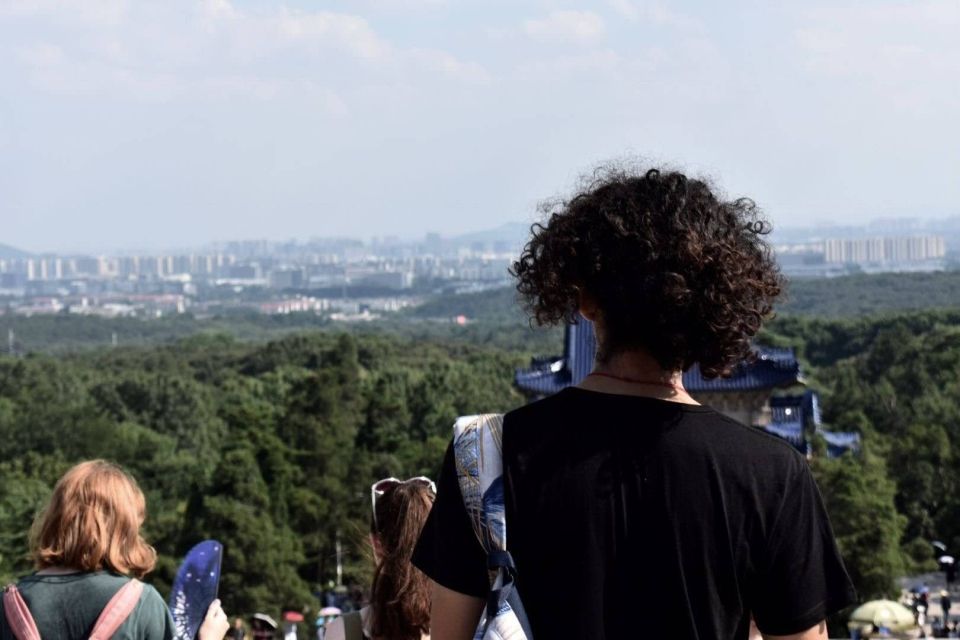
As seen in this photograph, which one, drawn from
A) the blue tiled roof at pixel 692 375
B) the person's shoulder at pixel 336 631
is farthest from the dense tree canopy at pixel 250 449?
the person's shoulder at pixel 336 631

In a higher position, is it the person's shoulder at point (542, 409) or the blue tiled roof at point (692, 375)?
the person's shoulder at point (542, 409)

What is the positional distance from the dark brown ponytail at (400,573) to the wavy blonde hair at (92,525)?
19.5 inches

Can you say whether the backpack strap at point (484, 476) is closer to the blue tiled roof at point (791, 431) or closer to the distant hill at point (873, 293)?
the blue tiled roof at point (791, 431)

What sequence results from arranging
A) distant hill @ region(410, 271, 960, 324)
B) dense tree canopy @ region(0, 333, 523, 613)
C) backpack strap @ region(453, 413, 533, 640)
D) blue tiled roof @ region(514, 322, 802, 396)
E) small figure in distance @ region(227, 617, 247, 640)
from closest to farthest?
backpack strap @ region(453, 413, 533, 640) → small figure in distance @ region(227, 617, 247, 640) → blue tiled roof @ region(514, 322, 802, 396) → dense tree canopy @ region(0, 333, 523, 613) → distant hill @ region(410, 271, 960, 324)

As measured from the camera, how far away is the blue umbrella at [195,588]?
3.43 metres

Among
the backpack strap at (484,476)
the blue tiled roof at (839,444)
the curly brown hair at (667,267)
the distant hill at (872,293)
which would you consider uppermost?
the curly brown hair at (667,267)

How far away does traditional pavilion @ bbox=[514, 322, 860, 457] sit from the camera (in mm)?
19906

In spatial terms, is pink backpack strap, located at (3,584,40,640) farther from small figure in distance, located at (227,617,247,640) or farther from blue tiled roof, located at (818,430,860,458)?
blue tiled roof, located at (818,430,860,458)

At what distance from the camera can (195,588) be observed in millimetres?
3451

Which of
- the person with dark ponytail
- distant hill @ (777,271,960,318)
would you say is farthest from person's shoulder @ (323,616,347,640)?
distant hill @ (777,271,960,318)

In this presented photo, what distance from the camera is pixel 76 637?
319 cm

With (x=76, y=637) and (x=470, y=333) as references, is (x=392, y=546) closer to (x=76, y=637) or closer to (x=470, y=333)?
(x=76, y=637)

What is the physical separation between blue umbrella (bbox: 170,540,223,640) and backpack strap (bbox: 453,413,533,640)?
1.29 meters

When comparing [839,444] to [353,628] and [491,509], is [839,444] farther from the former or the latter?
[491,509]
